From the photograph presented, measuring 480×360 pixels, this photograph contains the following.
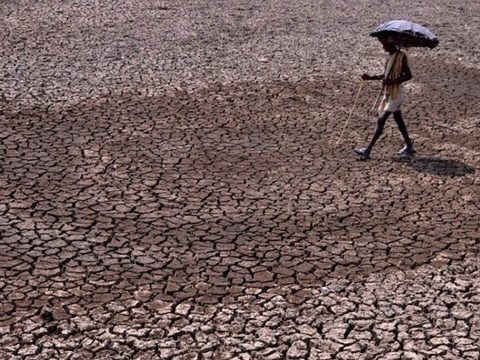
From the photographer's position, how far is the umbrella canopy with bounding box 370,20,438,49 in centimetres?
971

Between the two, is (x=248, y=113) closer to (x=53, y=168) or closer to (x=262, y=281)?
(x=53, y=168)

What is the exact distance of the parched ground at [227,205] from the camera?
6.23 meters

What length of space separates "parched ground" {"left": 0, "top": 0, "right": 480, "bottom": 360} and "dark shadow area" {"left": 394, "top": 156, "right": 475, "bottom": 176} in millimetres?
42

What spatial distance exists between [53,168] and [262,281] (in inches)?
137

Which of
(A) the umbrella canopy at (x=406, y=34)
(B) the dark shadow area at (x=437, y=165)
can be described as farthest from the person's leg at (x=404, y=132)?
(A) the umbrella canopy at (x=406, y=34)

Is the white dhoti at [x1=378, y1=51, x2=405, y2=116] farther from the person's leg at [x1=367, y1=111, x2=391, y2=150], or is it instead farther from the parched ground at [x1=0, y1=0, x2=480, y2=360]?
the parched ground at [x1=0, y1=0, x2=480, y2=360]

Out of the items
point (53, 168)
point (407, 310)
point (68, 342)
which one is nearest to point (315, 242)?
point (407, 310)

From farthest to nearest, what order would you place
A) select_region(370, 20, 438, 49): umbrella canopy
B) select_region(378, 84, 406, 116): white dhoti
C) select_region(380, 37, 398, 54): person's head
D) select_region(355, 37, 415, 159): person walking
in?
select_region(378, 84, 406, 116): white dhoti
select_region(355, 37, 415, 159): person walking
select_region(380, 37, 398, 54): person's head
select_region(370, 20, 438, 49): umbrella canopy

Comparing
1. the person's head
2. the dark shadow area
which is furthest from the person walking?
the dark shadow area

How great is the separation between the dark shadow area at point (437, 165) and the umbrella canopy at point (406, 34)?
150 cm

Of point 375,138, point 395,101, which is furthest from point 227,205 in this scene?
point 395,101

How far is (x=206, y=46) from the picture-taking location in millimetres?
15391

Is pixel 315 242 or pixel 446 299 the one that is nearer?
pixel 446 299

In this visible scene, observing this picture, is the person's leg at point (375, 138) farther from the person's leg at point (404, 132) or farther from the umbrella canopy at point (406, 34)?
the umbrella canopy at point (406, 34)
